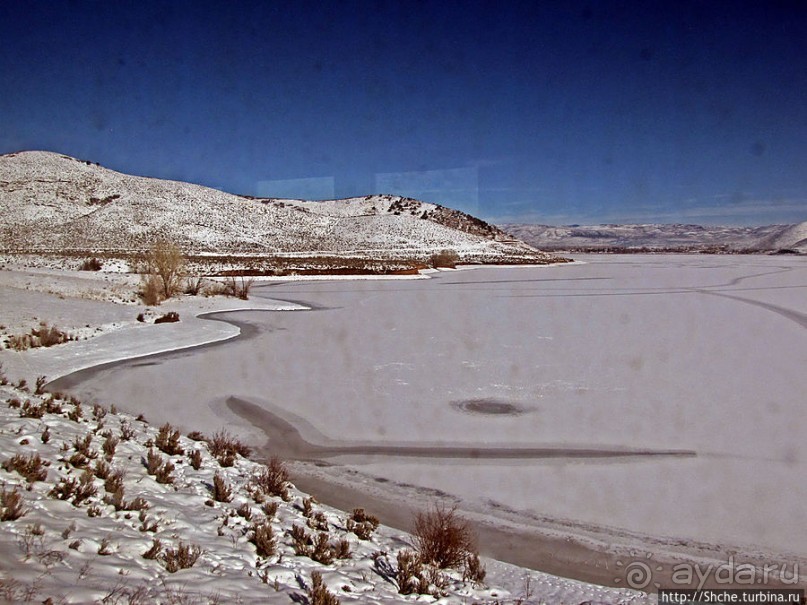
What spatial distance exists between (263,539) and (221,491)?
114 cm

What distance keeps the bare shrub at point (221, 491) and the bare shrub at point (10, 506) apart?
1.63 metres

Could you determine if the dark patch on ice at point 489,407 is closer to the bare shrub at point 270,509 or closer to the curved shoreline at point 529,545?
the curved shoreline at point 529,545

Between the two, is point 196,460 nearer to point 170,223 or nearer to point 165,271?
point 165,271

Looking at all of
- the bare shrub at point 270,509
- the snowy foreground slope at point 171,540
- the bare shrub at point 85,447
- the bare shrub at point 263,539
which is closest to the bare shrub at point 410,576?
the snowy foreground slope at point 171,540

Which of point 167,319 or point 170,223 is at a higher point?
point 170,223

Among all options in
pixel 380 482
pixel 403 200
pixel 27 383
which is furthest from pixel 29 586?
pixel 403 200

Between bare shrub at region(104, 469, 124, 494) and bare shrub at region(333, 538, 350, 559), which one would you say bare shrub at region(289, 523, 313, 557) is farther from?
bare shrub at region(104, 469, 124, 494)

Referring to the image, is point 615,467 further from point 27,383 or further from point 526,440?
point 27,383

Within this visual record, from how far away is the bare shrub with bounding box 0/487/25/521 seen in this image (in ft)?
13.5

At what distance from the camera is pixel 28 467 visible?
16.5 ft

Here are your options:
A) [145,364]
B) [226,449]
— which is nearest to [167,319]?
[145,364]

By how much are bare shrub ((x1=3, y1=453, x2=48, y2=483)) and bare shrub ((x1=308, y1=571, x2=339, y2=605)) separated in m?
2.63

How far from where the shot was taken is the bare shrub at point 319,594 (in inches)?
147

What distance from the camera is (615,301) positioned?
23438mm
